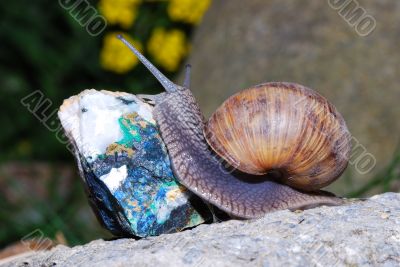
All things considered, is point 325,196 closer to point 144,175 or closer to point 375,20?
point 144,175

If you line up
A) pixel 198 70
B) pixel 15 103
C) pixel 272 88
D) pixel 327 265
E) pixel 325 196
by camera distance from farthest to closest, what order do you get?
pixel 15 103 < pixel 198 70 < pixel 325 196 < pixel 272 88 < pixel 327 265

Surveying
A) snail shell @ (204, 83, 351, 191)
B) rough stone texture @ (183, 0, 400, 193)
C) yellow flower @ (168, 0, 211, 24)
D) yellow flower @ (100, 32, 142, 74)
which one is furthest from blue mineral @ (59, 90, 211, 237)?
yellow flower @ (168, 0, 211, 24)

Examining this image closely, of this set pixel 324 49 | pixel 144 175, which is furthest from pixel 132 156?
pixel 324 49

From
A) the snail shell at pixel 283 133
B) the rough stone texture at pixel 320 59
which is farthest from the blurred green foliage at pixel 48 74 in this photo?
the snail shell at pixel 283 133

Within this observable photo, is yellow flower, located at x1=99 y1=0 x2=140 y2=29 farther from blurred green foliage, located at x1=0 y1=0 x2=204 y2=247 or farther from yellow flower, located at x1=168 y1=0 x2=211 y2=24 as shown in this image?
yellow flower, located at x1=168 y1=0 x2=211 y2=24

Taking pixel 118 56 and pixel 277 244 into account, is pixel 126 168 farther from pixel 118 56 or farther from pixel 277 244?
pixel 118 56

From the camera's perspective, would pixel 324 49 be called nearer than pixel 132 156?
No

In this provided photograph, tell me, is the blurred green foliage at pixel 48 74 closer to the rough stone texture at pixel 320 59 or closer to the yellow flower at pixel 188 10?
the yellow flower at pixel 188 10
